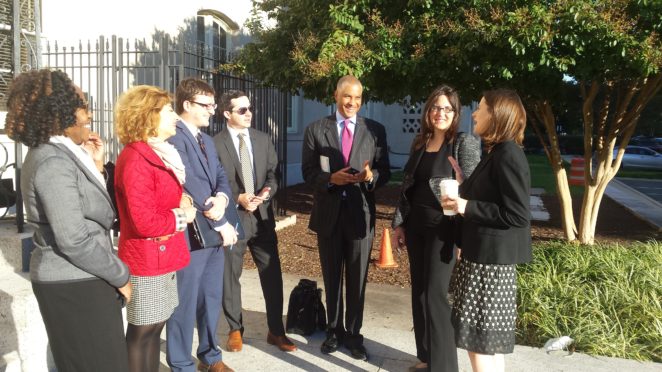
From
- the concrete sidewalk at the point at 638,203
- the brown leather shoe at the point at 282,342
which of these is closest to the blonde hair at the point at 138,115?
the brown leather shoe at the point at 282,342

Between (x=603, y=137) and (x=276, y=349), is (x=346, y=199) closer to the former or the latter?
(x=276, y=349)

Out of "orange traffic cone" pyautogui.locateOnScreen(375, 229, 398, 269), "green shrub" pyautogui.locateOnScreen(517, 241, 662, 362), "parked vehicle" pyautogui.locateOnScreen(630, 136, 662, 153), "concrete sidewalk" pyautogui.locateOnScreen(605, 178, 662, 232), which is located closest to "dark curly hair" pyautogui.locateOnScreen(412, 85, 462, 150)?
"green shrub" pyautogui.locateOnScreen(517, 241, 662, 362)

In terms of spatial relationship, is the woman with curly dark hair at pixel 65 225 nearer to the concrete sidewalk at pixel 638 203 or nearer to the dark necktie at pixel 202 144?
the dark necktie at pixel 202 144

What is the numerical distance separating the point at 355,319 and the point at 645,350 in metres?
2.36

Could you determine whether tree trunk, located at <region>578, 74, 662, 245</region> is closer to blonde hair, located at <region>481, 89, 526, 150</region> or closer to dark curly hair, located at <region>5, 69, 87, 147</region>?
blonde hair, located at <region>481, 89, 526, 150</region>

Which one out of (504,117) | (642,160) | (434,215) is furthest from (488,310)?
(642,160)

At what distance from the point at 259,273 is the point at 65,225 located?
2.37 metres

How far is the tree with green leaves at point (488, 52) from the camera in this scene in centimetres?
634

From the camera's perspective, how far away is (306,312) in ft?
16.2

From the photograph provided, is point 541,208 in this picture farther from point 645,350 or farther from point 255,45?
point 645,350

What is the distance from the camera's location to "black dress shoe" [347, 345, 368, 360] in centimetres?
444

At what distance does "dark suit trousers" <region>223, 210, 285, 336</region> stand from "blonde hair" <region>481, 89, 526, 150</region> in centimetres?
216

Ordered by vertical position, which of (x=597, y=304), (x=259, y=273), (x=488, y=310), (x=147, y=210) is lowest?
(x=597, y=304)

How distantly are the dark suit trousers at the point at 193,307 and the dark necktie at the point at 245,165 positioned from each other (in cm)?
77
